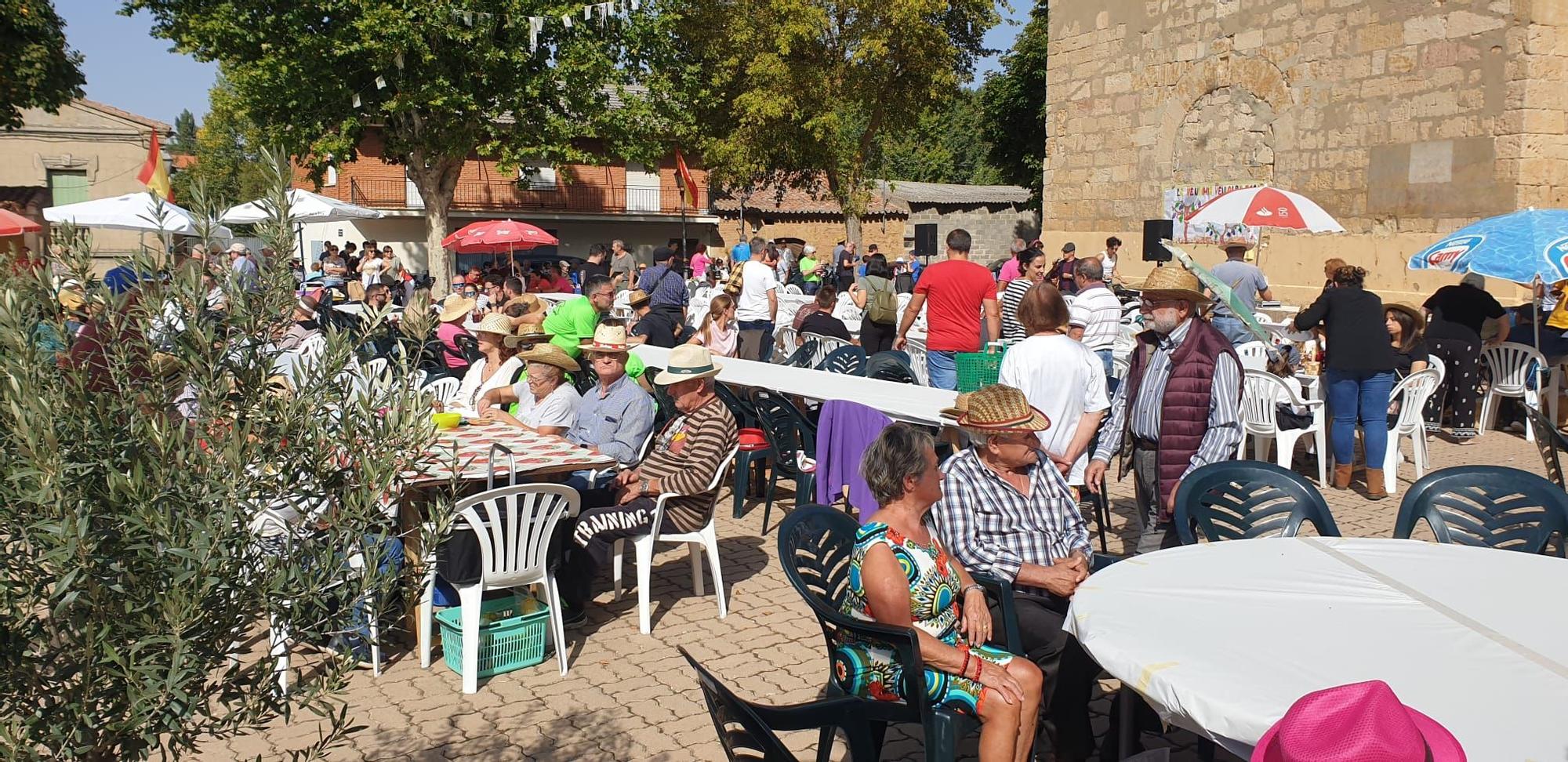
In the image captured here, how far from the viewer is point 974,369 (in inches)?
303

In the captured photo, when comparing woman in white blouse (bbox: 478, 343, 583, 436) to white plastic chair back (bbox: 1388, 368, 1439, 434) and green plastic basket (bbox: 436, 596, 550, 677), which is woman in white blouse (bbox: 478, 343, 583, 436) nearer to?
green plastic basket (bbox: 436, 596, 550, 677)

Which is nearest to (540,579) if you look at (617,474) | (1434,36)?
(617,474)

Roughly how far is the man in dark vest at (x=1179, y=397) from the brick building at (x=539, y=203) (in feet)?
91.9

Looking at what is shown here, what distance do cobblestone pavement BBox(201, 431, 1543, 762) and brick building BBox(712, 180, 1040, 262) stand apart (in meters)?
31.1

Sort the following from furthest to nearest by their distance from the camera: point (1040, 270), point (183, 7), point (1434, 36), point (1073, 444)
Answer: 1. point (183, 7)
2. point (1434, 36)
3. point (1040, 270)
4. point (1073, 444)

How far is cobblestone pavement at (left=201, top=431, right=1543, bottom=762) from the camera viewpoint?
3.91m

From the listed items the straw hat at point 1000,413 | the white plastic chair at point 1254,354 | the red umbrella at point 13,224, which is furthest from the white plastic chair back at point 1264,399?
the red umbrella at point 13,224

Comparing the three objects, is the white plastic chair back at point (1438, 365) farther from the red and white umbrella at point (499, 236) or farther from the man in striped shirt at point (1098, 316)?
the red and white umbrella at point (499, 236)

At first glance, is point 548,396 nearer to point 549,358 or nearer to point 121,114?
point 549,358

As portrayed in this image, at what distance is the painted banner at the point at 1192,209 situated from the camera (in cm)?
1562

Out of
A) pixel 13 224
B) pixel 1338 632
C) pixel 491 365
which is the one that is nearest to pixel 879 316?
pixel 491 365

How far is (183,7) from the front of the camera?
68.9 feet

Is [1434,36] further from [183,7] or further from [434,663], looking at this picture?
[183,7]

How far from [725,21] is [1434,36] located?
18517mm
